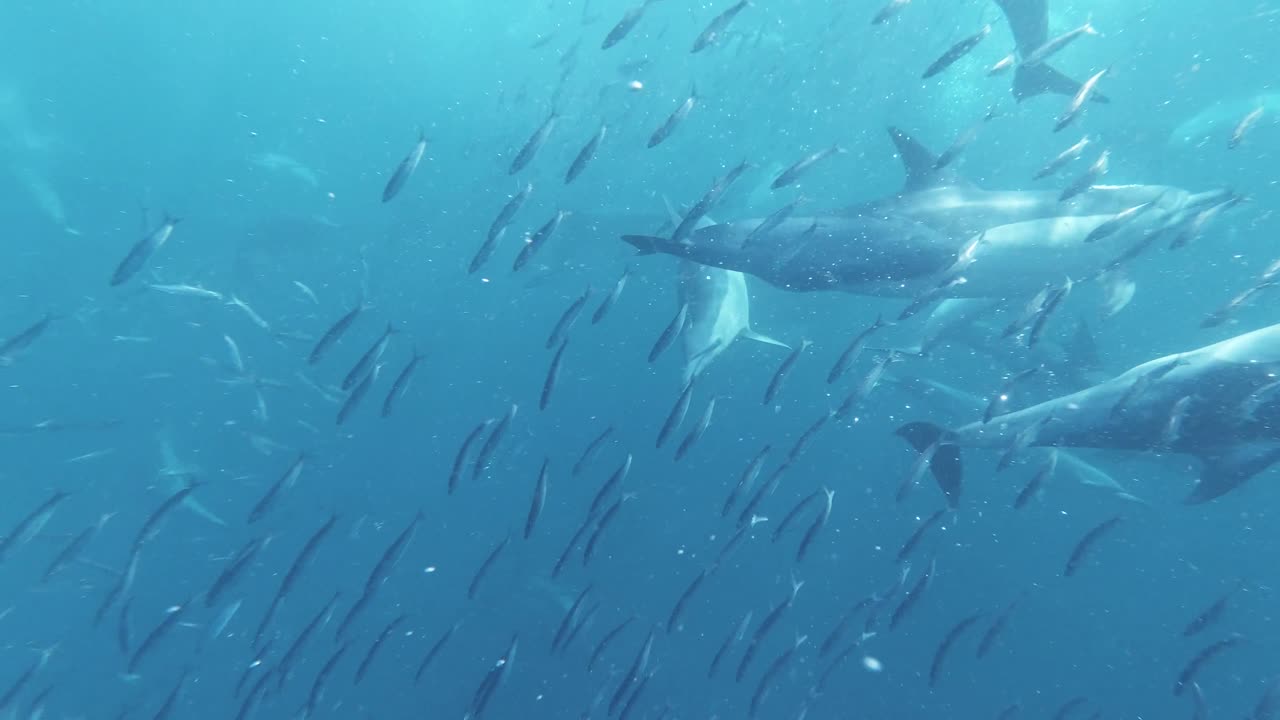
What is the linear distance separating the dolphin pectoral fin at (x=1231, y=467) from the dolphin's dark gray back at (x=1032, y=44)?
19.3ft

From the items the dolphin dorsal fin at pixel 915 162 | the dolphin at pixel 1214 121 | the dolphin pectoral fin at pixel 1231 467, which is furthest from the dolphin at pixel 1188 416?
the dolphin at pixel 1214 121

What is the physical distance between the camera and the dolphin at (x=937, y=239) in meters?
6.41

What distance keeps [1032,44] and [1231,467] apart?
8765 mm

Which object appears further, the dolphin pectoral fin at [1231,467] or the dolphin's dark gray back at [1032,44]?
the dolphin's dark gray back at [1032,44]

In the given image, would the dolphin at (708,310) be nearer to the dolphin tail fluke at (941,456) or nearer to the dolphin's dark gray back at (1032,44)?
the dolphin tail fluke at (941,456)

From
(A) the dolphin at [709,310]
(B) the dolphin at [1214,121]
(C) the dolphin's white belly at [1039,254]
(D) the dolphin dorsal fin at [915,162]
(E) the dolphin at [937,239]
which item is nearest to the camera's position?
(E) the dolphin at [937,239]

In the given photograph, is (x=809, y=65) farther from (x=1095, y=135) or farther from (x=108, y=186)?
(x=108, y=186)

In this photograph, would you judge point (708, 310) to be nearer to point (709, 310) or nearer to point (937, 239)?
point (709, 310)

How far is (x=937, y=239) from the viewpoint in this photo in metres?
6.97

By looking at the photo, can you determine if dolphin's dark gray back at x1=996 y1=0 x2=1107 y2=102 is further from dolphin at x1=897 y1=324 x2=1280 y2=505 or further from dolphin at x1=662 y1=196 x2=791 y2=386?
dolphin at x1=897 y1=324 x2=1280 y2=505

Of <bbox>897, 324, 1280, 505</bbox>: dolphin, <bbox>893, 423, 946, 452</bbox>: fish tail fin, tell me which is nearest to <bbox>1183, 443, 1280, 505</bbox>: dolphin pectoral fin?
<bbox>897, 324, 1280, 505</bbox>: dolphin

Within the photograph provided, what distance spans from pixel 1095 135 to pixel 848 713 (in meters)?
20.8

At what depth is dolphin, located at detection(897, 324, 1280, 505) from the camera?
600 cm

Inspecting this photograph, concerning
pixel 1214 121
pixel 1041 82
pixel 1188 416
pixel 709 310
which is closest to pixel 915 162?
pixel 709 310
